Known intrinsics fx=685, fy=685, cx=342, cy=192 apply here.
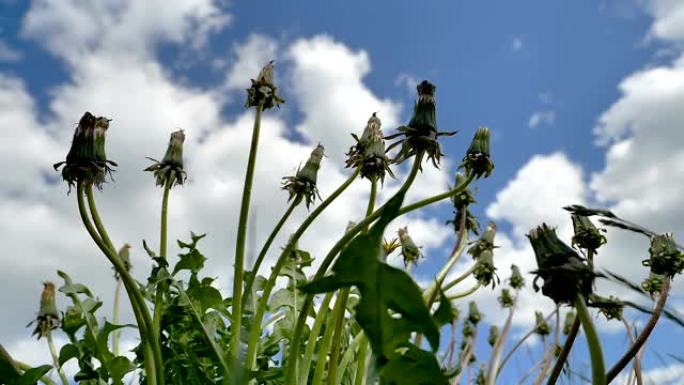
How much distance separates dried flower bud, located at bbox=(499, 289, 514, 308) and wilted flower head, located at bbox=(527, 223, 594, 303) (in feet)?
16.4

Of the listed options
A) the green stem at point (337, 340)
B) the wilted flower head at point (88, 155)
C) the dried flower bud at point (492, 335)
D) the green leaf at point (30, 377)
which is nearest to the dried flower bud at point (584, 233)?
the green stem at point (337, 340)

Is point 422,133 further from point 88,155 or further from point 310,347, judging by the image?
point 88,155

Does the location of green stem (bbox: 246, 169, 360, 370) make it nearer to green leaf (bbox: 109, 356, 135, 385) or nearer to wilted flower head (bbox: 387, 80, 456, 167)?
wilted flower head (bbox: 387, 80, 456, 167)

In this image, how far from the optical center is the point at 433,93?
8.66 feet

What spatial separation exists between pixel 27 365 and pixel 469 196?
2.50 metres

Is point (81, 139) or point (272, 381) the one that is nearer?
point (81, 139)

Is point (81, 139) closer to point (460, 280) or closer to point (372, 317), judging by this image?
point (372, 317)

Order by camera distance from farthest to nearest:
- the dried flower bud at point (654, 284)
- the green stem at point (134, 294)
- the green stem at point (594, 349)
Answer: the dried flower bud at point (654, 284)
the green stem at point (134, 294)
the green stem at point (594, 349)

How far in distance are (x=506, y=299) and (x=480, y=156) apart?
3.90 metres

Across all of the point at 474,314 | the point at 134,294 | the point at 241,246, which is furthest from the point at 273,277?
the point at 474,314

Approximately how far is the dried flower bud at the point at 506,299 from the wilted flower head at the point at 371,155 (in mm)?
3939

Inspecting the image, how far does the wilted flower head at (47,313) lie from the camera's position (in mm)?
3283

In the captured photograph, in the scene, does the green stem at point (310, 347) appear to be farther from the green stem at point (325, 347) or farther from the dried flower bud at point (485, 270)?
the dried flower bud at point (485, 270)

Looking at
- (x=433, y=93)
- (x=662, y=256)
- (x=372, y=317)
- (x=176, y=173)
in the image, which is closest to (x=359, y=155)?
(x=433, y=93)
